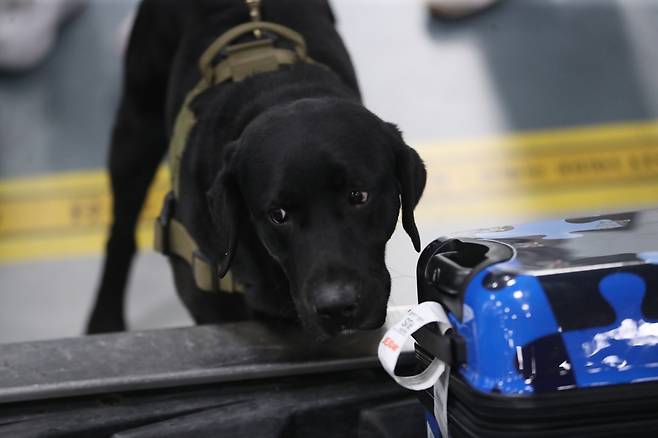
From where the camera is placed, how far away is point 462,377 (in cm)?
93

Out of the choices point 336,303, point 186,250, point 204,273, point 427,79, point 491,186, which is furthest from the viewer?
point 427,79

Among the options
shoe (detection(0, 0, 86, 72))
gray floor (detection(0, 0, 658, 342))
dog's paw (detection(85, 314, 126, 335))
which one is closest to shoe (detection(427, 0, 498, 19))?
gray floor (detection(0, 0, 658, 342))

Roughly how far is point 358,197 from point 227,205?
22cm

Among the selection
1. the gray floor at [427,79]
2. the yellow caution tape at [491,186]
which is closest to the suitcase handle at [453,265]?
the yellow caution tape at [491,186]

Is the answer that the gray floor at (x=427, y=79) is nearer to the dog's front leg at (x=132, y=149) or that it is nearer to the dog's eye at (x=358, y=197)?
the dog's front leg at (x=132, y=149)

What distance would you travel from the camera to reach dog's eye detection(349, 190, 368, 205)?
3.95ft

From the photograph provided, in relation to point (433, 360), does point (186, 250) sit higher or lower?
lower

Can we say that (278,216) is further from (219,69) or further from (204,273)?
(219,69)

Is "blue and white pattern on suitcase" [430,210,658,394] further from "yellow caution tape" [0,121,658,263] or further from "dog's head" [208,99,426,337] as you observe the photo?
"yellow caution tape" [0,121,658,263]

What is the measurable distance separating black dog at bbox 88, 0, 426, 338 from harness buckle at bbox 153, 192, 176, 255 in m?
0.02

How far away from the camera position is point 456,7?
107 inches

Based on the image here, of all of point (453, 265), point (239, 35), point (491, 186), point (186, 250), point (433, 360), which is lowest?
point (491, 186)

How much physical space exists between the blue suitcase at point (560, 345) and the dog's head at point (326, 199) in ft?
0.78

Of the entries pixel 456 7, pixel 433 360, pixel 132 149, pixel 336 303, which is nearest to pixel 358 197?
pixel 336 303
